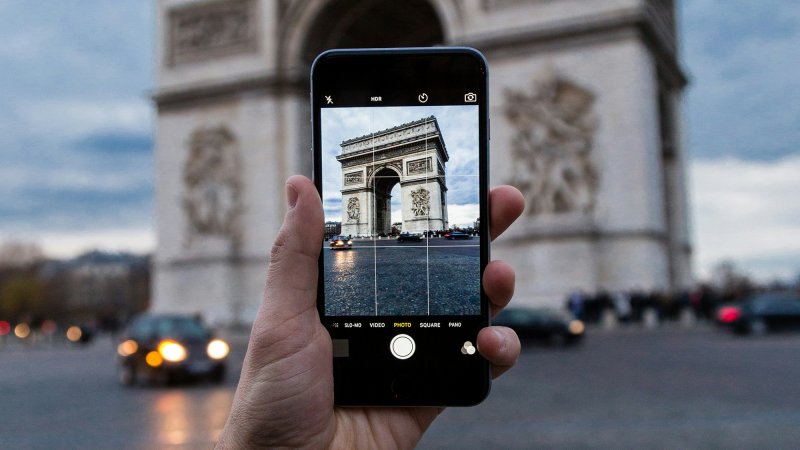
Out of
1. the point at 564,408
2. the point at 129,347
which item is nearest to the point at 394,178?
the point at 564,408

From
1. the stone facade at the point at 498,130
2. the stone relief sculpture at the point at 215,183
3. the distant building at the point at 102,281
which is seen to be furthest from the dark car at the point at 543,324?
the distant building at the point at 102,281

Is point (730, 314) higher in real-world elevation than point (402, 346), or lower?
lower

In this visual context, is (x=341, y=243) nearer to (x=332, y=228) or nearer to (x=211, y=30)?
(x=332, y=228)

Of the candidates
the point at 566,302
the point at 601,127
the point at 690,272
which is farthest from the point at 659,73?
the point at 566,302

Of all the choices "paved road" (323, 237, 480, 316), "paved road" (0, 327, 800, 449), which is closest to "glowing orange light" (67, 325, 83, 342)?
"paved road" (0, 327, 800, 449)

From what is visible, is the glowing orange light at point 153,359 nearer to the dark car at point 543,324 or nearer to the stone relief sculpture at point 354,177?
the dark car at point 543,324

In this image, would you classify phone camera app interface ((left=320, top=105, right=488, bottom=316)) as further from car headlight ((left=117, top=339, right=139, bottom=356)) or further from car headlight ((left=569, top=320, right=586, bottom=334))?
car headlight ((left=569, top=320, right=586, bottom=334))

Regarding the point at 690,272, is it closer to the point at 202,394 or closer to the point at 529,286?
the point at 529,286
